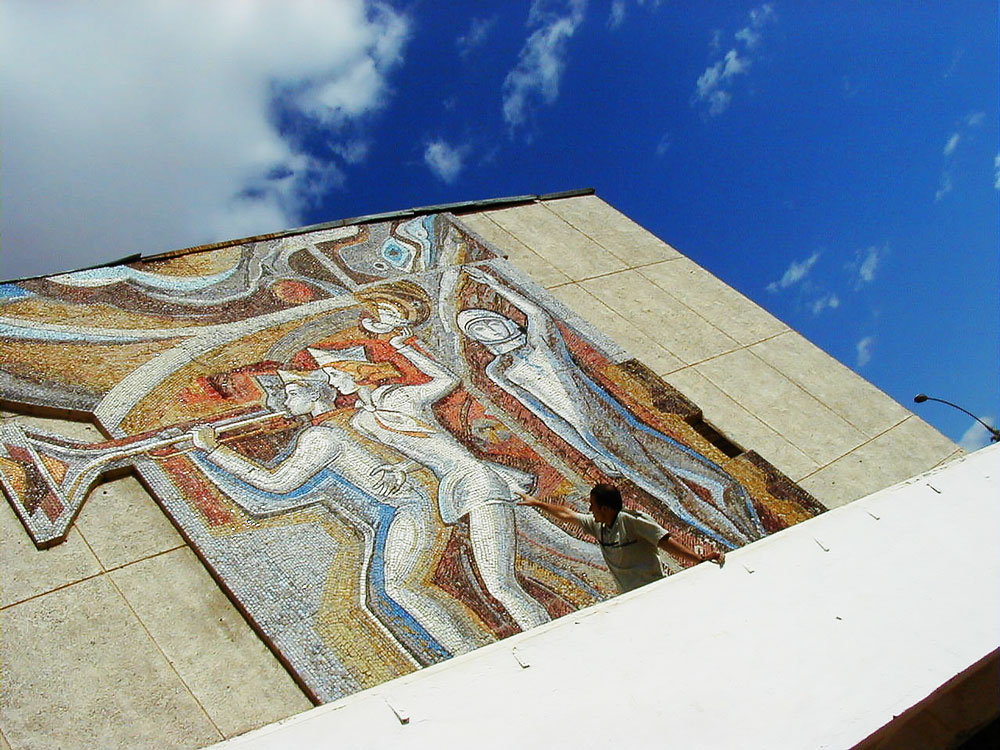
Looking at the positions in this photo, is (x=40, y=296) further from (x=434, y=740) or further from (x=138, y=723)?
(x=434, y=740)

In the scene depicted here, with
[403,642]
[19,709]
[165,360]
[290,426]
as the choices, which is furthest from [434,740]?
[165,360]

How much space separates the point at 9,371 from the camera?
24.5 feet

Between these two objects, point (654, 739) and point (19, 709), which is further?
point (19, 709)

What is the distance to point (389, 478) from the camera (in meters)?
6.86

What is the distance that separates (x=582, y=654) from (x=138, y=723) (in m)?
3.43

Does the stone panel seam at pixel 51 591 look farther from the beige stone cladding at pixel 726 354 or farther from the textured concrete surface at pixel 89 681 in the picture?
the beige stone cladding at pixel 726 354

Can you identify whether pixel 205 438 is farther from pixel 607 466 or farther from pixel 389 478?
pixel 607 466

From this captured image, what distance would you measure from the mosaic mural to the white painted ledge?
2.95m

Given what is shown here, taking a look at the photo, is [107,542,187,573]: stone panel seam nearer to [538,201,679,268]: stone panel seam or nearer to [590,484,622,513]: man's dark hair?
[590,484,622,513]: man's dark hair

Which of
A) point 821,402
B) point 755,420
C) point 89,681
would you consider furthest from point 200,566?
point 821,402

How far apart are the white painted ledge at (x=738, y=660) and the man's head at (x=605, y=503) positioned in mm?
1423

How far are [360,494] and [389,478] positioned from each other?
0.28 m

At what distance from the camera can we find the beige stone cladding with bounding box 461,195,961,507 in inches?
336

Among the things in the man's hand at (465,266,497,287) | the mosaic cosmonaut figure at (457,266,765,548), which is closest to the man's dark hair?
the mosaic cosmonaut figure at (457,266,765,548)
